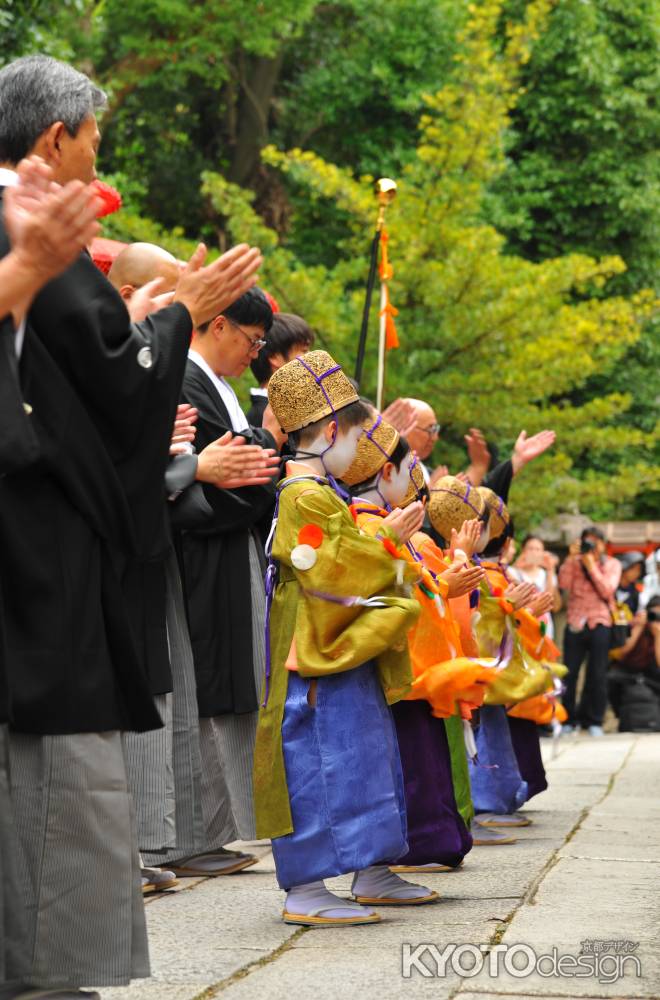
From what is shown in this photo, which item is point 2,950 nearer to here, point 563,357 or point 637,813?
point 637,813

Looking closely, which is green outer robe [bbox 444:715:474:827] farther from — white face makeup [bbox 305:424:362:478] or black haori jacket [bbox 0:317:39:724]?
black haori jacket [bbox 0:317:39:724]

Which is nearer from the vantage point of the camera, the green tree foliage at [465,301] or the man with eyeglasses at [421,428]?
the man with eyeglasses at [421,428]

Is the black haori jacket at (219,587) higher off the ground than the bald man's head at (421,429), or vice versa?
the bald man's head at (421,429)

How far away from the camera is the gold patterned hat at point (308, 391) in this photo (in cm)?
430

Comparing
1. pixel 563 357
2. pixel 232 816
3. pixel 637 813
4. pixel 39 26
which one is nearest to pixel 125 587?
pixel 232 816

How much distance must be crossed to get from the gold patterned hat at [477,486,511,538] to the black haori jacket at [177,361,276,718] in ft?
5.13

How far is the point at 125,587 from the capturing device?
4.58 meters

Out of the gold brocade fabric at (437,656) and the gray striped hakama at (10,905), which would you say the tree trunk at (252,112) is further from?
the gray striped hakama at (10,905)

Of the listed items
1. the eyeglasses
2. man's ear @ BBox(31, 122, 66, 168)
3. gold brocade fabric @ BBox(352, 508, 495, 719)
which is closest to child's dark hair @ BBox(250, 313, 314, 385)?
the eyeglasses

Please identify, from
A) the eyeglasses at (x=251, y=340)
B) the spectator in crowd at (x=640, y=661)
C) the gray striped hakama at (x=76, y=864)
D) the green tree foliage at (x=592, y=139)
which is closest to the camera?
the gray striped hakama at (x=76, y=864)

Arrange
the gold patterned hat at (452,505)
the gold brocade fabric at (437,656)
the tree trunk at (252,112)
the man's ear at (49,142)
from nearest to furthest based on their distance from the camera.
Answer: the man's ear at (49,142)
the gold brocade fabric at (437,656)
the gold patterned hat at (452,505)
the tree trunk at (252,112)

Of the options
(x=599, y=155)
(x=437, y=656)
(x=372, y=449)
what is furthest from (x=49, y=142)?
(x=599, y=155)

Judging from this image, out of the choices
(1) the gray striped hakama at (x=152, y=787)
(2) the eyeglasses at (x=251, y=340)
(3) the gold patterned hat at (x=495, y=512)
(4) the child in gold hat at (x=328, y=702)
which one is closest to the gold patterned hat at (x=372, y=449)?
(4) the child in gold hat at (x=328, y=702)

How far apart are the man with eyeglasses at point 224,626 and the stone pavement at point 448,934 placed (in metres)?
0.21
